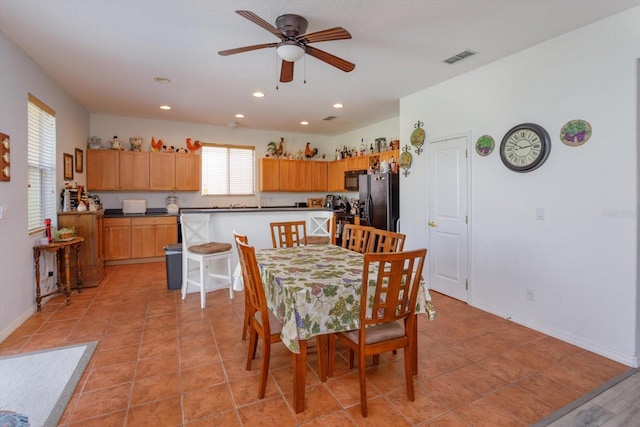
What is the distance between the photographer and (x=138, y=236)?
5773 millimetres

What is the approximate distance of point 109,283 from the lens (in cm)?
464

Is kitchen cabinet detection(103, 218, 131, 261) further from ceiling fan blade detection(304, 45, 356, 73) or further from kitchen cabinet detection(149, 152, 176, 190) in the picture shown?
ceiling fan blade detection(304, 45, 356, 73)

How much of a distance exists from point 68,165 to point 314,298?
4.83 m

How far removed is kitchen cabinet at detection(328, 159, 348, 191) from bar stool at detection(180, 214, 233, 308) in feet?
11.7

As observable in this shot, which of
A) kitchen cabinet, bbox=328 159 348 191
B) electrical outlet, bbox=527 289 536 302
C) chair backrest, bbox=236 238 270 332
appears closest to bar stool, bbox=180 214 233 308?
chair backrest, bbox=236 238 270 332

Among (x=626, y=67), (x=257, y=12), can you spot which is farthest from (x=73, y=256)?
(x=626, y=67)

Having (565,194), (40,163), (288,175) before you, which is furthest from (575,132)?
(40,163)

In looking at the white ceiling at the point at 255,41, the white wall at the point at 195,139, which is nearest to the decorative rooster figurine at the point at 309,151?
the white wall at the point at 195,139

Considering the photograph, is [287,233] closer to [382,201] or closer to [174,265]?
[174,265]

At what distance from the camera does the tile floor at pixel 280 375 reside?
1901 millimetres

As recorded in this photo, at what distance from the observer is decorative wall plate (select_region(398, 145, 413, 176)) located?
15.1 feet

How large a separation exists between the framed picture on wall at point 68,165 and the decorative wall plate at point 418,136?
4.95 m

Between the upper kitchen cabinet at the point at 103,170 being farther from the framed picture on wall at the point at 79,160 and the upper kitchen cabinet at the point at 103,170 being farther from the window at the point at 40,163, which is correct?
the window at the point at 40,163

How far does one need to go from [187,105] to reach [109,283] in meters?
2.95
